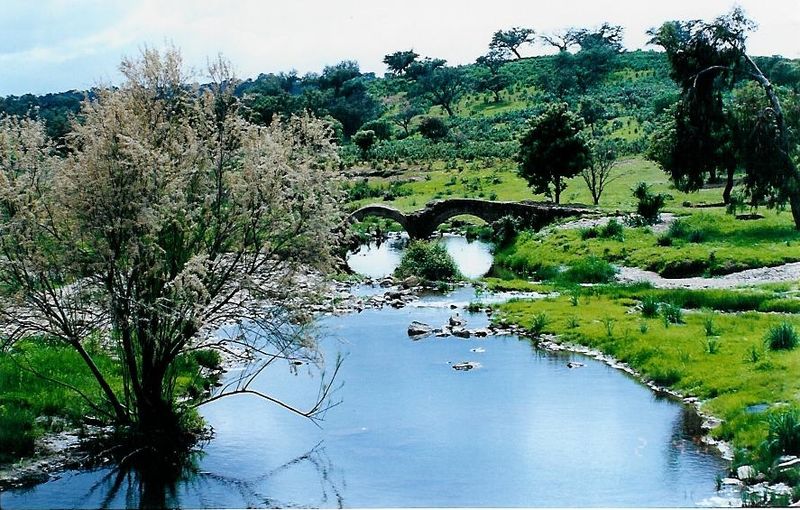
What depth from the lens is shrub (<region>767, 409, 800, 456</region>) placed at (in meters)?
18.5

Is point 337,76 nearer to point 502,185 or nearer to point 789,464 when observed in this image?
point 502,185

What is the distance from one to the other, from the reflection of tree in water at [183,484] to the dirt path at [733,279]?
2043 cm

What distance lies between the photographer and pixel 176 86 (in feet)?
69.7

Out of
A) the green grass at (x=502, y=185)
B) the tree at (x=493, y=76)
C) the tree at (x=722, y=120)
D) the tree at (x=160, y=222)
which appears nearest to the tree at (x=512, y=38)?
the tree at (x=493, y=76)

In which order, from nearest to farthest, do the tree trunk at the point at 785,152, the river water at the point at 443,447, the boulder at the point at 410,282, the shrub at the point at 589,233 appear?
the river water at the point at 443,447 → the tree trunk at the point at 785,152 → the boulder at the point at 410,282 → the shrub at the point at 589,233

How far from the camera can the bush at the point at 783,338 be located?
25.1m

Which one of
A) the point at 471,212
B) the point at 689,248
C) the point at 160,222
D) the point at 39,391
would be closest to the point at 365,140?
the point at 471,212

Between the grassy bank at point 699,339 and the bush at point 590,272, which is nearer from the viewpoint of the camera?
the grassy bank at point 699,339

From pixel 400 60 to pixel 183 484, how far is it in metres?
102

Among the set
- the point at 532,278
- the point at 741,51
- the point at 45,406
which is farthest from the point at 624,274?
the point at 45,406

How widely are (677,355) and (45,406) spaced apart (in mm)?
16728

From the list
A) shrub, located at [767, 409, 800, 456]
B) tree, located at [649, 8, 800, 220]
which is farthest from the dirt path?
shrub, located at [767, 409, 800, 456]

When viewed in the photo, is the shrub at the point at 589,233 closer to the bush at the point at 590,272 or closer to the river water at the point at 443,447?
the bush at the point at 590,272

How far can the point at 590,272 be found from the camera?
42.2m
